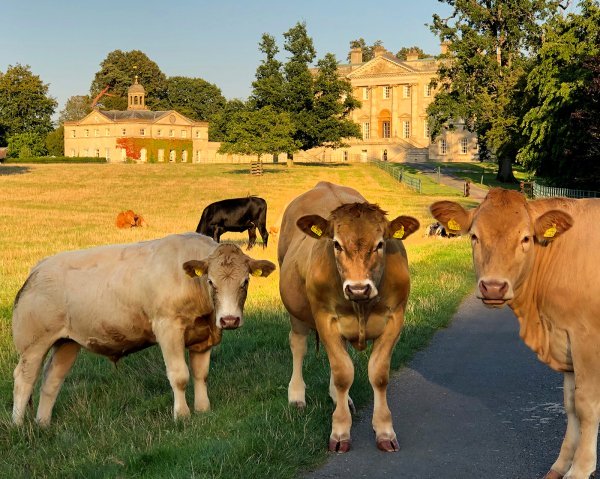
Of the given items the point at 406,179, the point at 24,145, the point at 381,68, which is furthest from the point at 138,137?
the point at 406,179

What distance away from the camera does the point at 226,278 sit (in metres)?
6.87

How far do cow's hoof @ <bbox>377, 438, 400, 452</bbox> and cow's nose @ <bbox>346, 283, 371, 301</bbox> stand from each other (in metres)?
1.24

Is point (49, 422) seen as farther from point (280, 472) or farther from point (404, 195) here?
point (404, 195)

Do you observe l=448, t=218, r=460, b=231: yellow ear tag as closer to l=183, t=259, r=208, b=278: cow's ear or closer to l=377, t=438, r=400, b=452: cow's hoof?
l=377, t=438, r=400, b=452: cow's hoof

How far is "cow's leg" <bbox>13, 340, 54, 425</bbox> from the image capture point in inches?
295

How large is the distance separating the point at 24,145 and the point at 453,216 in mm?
114571

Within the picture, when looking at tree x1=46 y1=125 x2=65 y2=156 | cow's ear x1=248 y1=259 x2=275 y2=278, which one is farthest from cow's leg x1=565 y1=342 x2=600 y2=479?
tree x1=46 y1=125 x2=65 y2=156

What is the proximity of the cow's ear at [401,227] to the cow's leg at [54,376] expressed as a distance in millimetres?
3673

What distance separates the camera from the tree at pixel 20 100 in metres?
112

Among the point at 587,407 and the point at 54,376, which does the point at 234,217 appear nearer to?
the point at 54,376

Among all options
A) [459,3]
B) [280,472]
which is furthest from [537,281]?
[459,3]

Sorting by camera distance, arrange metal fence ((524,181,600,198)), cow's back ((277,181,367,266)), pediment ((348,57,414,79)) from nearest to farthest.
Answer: cow's back ((277,181,367,266)) < metal fence ((524,181,600,198)) < pediment ((348,57,414,79))

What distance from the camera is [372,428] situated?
6473mm

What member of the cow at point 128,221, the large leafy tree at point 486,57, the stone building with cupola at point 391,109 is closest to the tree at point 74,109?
the stone building with cupola at point 391,109
